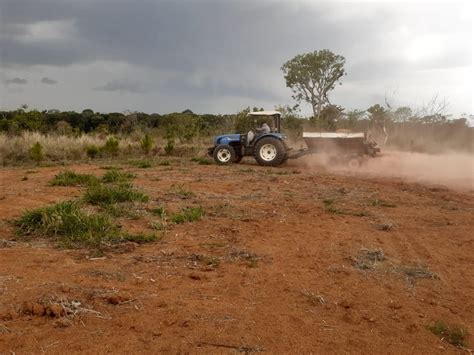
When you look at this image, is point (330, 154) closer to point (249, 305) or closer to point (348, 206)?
point (348, 206)

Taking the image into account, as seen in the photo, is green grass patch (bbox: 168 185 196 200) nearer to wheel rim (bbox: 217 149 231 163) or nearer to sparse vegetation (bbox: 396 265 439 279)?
sparse vegetation (bbox: 396 265 439 279)

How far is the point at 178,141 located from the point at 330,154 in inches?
406

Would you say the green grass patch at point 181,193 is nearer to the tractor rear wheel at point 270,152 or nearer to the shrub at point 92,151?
the tractor rear wheel at point 270,152

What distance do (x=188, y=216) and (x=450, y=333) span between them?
Answer: 13.2 ft

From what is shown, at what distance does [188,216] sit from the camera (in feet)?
21.9

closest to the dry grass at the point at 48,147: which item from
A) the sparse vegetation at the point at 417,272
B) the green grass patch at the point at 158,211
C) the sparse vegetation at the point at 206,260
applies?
the green grass patch at the point at 158,211

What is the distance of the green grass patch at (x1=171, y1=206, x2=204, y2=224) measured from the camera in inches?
258

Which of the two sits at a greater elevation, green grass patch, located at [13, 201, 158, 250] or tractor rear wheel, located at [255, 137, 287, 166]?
tractor rear wheel, located at [255, 137, 287, 166]

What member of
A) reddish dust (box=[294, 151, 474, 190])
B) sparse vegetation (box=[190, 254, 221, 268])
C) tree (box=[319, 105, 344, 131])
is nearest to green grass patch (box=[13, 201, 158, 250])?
sparse vegetation (box=[190, 254, 221, 268])

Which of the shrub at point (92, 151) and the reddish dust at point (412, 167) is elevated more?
the shrub at point (92, 151)

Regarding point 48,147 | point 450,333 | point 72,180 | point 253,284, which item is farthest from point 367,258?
point 48,147

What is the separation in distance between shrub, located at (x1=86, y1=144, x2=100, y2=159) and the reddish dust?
26.6ft

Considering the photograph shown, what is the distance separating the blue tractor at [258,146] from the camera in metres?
15.1

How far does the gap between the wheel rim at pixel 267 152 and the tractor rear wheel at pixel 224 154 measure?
3.83 ft
